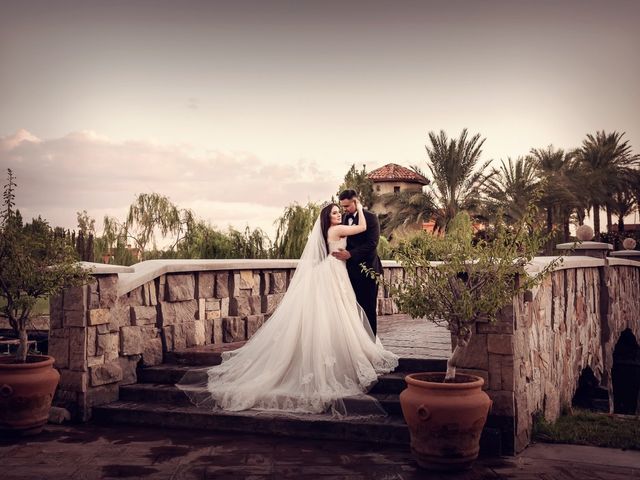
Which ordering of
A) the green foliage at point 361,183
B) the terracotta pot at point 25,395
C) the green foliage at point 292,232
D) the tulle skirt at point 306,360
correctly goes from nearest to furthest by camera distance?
the terracotta pot at point 25,395, the tulle skirt at point 306,360, the green foliage at point 292,232, the green foliage at point 361,183

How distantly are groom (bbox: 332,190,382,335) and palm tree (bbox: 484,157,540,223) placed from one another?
2338 centimetres

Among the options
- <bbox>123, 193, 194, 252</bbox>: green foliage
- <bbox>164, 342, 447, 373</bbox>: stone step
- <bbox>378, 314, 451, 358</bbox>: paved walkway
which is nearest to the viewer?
<bbox>164, 342, 447, 373</bbox>: stone step

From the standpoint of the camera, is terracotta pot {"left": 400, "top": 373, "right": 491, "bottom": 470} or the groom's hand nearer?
terracotta pot {"left": 400, "top": 373, "right": 491, "bottom": 470}

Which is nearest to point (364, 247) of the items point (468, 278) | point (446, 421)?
point (468, 278)

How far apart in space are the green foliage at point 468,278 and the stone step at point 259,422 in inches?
39.2

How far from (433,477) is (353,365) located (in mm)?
1700

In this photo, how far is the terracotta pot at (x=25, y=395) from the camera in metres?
5.40

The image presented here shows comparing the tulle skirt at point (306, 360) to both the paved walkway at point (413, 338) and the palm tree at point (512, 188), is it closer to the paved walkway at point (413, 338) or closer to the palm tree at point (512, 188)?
the paved walkway at point (413, 338)

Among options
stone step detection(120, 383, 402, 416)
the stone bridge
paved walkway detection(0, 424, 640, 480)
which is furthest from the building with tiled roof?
paved walkway detection(0, 424, 640, 480)

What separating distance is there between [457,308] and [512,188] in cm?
2706

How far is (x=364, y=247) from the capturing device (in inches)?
273

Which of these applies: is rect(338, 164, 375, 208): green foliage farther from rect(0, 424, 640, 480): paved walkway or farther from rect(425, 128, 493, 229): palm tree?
rect(0, 424, 640, 480): paved walkway

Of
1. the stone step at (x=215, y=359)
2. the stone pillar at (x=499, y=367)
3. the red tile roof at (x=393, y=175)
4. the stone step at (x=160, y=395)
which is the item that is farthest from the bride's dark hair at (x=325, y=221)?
the red tile roof at (x=393, y=175)

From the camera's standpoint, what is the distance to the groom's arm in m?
6.90
